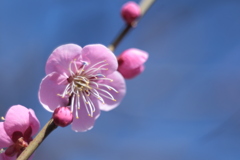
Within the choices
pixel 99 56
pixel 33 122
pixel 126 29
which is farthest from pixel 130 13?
pixel 33 122

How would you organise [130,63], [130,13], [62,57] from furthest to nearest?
1. [130,13]
2. [130,63]
3. [62,57]

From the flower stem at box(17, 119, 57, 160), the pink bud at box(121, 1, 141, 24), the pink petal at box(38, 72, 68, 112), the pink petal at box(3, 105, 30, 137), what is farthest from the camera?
the pink bud at box(121, 1, 141, 24)

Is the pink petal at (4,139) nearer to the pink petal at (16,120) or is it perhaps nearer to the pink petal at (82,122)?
the pink petal at (16,120)

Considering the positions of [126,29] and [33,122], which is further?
[126,29]

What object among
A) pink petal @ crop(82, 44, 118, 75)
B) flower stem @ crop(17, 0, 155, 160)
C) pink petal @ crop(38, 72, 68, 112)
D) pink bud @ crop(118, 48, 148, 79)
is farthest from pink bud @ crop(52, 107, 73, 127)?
pink bud @ crop(118, 48, 148, 79)

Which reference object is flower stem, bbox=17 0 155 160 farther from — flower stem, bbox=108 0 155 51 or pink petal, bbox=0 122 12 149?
pink petal, bbox=0 122 12 149

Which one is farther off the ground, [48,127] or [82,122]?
[82,122]

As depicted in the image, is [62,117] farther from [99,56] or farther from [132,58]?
[132,58]

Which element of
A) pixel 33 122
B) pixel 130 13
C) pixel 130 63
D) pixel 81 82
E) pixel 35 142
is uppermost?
pixel 130 13
